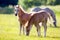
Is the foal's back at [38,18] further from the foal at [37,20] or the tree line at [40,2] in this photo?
the tree line at [40,2]

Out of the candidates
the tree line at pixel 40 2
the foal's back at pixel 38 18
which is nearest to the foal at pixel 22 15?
the foal's back at pixel 38 18

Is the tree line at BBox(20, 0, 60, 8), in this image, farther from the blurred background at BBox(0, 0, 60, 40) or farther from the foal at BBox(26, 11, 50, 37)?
the foal at BBox(26, 11, 50, 37)

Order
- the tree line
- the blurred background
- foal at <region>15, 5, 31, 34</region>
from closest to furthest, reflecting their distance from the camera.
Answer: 1. the blurred background
2. foal at <region>15, 5, 31, 34</region>
3. the tree line

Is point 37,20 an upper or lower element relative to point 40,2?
lower

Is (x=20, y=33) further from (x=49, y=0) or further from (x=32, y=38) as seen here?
(x=49, y=0)

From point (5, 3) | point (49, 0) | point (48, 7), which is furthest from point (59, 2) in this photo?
point (5, 3)

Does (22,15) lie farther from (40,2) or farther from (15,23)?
(15,23)

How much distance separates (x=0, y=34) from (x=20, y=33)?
0.29m

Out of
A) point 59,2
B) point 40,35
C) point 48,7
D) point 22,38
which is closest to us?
point 22,38

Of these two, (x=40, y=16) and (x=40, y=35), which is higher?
A: (x=40, y=16)

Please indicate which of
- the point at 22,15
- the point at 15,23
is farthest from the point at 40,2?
the point at 15,23

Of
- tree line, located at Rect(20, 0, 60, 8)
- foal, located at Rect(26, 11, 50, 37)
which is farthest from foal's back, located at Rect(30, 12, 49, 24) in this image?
tree line, located at Rect(20, 0, 60, 8)

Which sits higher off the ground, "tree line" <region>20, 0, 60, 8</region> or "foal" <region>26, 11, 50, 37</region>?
"tree line" <region>20, 0, 60, 8</region>

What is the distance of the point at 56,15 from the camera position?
4766 millimetres
